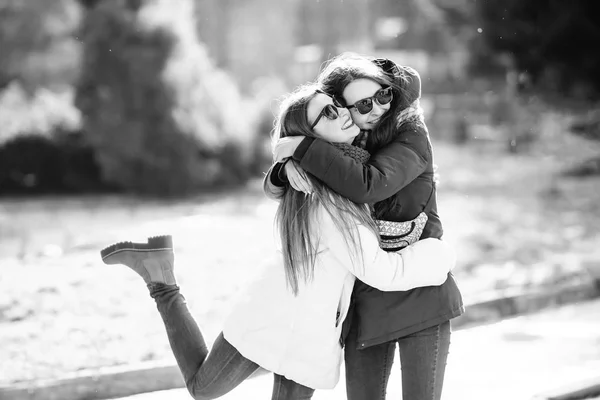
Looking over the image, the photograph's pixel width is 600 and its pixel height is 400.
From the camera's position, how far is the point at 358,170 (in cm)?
261

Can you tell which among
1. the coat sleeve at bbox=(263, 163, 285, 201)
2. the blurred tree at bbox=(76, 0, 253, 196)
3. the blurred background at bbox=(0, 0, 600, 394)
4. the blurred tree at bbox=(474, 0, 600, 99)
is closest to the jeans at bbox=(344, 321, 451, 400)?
the coat sleeve at bbox=(263, 163, 285, 201)

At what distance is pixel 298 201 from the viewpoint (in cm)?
276

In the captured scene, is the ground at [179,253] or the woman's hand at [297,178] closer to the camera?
the woman's hand at [297,178]

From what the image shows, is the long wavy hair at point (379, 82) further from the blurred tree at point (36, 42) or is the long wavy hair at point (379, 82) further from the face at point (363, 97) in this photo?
the blurred tree at point (36, 42)

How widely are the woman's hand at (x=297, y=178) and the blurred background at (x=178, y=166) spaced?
89cm

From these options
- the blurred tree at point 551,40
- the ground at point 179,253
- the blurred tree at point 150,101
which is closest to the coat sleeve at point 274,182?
the ground at point 179,253

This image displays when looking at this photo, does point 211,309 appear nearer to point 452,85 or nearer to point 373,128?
point 373,128

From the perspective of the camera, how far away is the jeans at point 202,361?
9.23 feet

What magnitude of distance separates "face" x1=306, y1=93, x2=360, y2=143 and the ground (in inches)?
37.7

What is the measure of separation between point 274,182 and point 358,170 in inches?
14.2

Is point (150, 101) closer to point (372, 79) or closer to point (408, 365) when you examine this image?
point (372, 79)

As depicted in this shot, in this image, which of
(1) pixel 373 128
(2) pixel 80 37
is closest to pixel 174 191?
(2) pixel 80 37

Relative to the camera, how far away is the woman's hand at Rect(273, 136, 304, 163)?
2691mm

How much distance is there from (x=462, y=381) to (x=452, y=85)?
33787 mm
